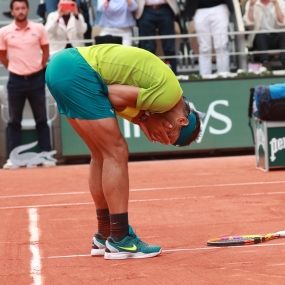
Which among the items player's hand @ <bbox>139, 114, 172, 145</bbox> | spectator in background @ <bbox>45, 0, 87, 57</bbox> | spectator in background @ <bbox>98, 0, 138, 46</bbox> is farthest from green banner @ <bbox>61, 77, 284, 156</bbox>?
player's hand @ <bbox>139, 114, 172, 145</bbox>

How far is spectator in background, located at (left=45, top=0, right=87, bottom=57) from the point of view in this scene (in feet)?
50.1

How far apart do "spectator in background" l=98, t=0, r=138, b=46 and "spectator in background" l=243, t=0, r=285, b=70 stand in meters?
2.46

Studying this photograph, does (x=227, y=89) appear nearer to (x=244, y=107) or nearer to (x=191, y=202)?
(x=244, y=107)

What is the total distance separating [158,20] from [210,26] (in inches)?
41.8

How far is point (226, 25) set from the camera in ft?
50.7

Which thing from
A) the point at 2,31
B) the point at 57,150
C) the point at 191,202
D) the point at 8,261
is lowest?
the point at 57,150

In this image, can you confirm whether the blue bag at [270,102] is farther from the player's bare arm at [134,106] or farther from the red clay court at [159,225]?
the player's bare arm at [134,106]

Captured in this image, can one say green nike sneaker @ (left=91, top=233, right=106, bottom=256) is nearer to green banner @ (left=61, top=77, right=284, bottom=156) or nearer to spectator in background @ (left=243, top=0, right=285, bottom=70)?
green banner @ (left=61, top=77, right=284, bottom=156)

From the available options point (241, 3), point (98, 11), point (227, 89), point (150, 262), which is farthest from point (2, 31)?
point (150, 262)

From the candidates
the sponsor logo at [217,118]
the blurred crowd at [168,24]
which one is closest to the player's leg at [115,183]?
the blurred crowd at [168,24]

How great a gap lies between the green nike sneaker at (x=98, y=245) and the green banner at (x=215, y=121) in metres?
9.05

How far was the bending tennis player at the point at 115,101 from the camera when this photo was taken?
5609mm

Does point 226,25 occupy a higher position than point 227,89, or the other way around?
point 226,25

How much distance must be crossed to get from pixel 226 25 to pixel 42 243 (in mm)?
9817
